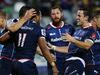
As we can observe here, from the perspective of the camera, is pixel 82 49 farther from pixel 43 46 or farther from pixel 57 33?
pixel 43 46

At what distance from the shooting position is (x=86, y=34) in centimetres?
1152

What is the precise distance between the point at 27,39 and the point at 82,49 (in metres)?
1.73

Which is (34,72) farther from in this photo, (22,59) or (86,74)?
(86,74)

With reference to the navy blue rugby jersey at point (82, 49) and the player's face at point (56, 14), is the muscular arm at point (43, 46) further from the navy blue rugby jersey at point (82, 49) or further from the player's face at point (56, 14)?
the player's face at point (56, 14)

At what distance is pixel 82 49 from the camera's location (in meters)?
11.6

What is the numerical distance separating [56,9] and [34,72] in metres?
2.43

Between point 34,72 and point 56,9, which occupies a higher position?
point 56,9

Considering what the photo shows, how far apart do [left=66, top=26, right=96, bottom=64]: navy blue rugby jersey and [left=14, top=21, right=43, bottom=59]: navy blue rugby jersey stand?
1434mm

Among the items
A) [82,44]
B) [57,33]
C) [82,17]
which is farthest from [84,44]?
[57,33]

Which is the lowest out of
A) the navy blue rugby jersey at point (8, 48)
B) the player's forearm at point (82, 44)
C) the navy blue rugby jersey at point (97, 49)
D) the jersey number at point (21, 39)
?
the navy blue rugby jersey at point (97, 49)

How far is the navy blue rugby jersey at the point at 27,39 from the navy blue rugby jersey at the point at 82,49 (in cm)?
143

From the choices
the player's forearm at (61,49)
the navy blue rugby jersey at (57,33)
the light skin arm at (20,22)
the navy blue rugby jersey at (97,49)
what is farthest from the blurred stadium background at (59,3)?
the light skin arm at (20,22)

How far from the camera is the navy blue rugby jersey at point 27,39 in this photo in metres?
10.3

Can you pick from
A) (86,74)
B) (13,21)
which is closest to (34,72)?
(13,21)
